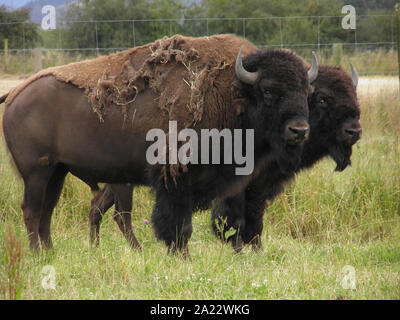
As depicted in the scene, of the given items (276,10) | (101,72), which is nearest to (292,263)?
(101,72)

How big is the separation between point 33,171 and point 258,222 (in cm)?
236

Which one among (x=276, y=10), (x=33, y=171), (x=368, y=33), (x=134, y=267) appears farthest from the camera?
(x=276, y=10)

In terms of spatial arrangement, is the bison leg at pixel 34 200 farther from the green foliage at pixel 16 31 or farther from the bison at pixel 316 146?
the green foliage at pixel 16 31

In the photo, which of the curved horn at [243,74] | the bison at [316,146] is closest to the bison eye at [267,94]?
the curved horn at [243,74]

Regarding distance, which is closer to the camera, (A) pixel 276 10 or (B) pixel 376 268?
(B) pixel 376 268

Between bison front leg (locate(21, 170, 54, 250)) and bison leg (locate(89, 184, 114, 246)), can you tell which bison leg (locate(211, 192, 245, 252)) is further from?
bison front leg (locate(21, 170, 54, 250))

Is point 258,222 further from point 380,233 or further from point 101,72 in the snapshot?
point 101,72

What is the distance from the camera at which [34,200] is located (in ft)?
16.9

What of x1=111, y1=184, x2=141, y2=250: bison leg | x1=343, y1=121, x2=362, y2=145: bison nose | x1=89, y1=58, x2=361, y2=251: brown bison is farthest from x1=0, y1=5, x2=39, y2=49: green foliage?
x1=343, y1=121, x2=362, y2=145: bison nose

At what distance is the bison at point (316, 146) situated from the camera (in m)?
5.50

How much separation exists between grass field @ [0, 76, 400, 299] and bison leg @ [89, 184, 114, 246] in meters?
0.13

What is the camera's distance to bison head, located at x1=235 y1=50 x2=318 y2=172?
462cm

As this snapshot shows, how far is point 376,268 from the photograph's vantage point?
4559 mm
